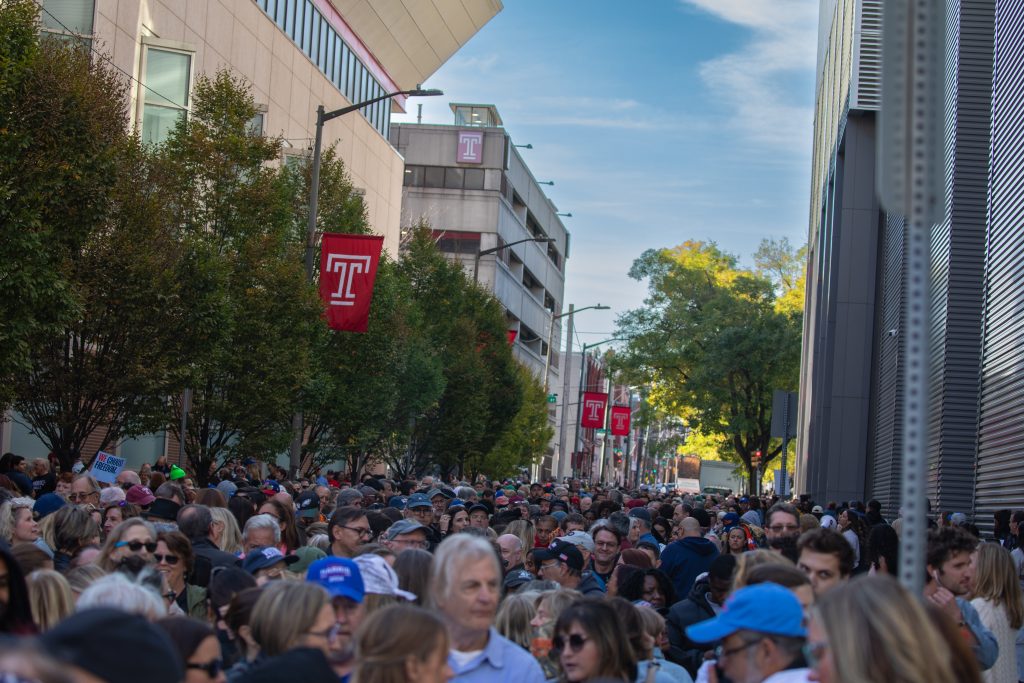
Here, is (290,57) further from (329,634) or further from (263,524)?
(329,634)

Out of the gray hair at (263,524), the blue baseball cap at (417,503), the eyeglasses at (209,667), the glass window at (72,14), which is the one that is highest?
the glass window at (72,14)

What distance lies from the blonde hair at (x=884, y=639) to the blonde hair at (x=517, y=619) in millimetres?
4130

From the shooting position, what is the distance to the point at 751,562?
20.6 feet

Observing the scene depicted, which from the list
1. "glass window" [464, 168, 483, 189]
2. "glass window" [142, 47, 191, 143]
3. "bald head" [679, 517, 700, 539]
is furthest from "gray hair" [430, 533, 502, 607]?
"glass window" [464, 168, 483, 189]

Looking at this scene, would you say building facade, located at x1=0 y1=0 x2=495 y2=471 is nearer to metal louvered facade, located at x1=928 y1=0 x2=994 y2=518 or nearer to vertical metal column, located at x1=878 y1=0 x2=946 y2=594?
metal louvered facade, located at x1=928 y1=0 x2=994 y2=518

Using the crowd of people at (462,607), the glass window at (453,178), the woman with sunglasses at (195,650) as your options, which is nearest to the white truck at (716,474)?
the glass window at (453,178)

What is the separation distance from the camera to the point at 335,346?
3453cm

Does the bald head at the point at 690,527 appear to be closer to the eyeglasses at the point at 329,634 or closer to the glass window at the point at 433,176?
the eyeglasses at the point at 329,634

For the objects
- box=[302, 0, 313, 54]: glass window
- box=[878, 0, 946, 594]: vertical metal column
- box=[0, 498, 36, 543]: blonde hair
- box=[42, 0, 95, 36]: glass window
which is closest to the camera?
box=[878, 0, 946, 594]: vertical metal column

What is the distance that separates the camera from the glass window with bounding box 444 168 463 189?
8975 cm

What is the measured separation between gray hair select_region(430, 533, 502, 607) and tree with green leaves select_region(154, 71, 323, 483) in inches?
827

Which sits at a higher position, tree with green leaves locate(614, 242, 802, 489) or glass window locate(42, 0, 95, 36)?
glass window locate(42, 0, 95, 36)

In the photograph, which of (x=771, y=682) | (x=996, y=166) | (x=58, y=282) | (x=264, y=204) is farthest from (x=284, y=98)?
(x=771, y=682)

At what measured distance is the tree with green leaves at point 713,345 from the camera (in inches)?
2483
